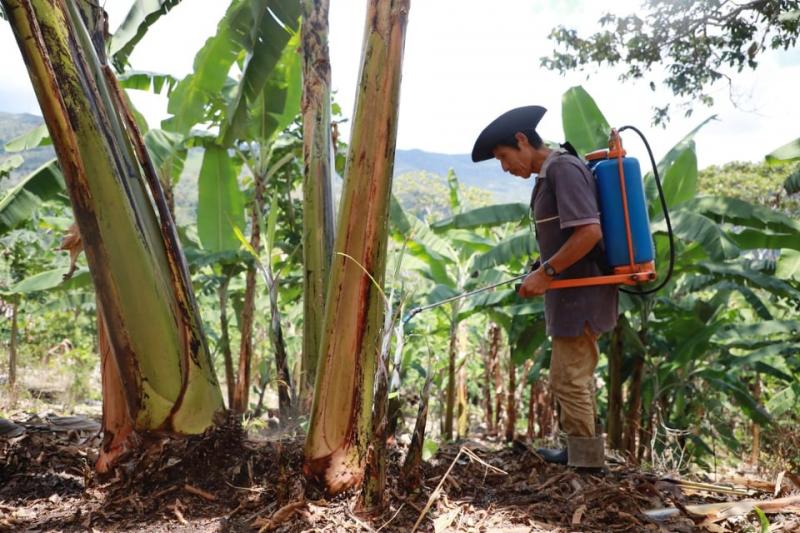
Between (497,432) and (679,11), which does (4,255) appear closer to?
(497,432)

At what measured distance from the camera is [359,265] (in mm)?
2471

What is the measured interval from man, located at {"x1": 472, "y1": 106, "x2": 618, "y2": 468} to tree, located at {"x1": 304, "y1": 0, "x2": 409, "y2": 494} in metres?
0.69

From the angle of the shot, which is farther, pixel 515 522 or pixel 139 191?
pixel 139 191

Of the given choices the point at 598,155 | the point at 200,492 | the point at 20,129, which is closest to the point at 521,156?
the point at 598,155

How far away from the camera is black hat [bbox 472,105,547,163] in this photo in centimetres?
294

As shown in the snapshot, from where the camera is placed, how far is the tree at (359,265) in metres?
2.47

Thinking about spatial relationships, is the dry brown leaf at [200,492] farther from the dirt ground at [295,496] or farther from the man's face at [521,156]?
the man's face at [521,156]

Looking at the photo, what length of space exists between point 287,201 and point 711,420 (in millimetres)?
6812

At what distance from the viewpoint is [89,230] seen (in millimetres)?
2703

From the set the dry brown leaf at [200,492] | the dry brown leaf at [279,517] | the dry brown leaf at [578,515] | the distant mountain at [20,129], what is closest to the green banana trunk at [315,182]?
the dry brown leaf at [200,492]

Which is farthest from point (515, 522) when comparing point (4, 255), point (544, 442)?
point (4, 255)

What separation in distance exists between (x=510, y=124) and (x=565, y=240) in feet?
2.07

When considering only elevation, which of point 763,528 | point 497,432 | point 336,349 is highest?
point 336,349

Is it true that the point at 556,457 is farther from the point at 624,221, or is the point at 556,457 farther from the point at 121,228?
the point at 121,228
